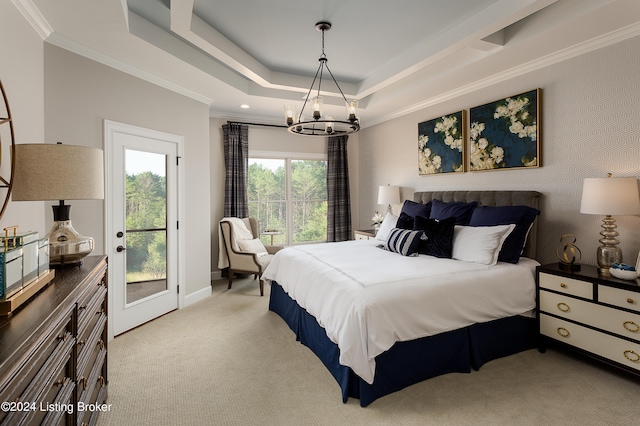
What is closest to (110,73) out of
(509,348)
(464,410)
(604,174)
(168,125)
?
(168,125)

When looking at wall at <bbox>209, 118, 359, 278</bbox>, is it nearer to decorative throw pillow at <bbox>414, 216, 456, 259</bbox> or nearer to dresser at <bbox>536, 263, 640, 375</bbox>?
decorative throw pillow at <bbox>414, 216, 456, 259</bbox>

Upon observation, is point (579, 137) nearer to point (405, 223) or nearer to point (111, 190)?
point (405, 223)

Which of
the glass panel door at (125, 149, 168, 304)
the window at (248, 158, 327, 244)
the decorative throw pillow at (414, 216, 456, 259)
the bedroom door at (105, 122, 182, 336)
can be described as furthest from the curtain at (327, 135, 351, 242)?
the glass panel door at (125, 149, 168, 304)

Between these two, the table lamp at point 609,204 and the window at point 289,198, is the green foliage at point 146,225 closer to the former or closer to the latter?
the window at point 289,198

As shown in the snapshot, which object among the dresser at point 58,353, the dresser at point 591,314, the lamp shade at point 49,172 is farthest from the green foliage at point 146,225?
the dresser at point 591,314

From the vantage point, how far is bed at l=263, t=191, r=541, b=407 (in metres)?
2.12

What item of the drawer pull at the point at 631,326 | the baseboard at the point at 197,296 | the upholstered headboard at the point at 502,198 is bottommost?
the baseboard at the point at 197,296

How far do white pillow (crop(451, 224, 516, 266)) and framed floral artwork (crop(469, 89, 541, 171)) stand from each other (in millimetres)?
966

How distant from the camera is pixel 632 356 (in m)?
2.27

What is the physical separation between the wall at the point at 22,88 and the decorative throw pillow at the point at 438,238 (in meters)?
3.21

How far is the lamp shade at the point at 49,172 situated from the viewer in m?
1.56

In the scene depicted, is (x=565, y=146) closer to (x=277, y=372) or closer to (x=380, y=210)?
(x=380, y=210)

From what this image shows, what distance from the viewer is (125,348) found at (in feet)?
9.66

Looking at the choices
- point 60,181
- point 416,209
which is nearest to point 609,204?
point 416,209
